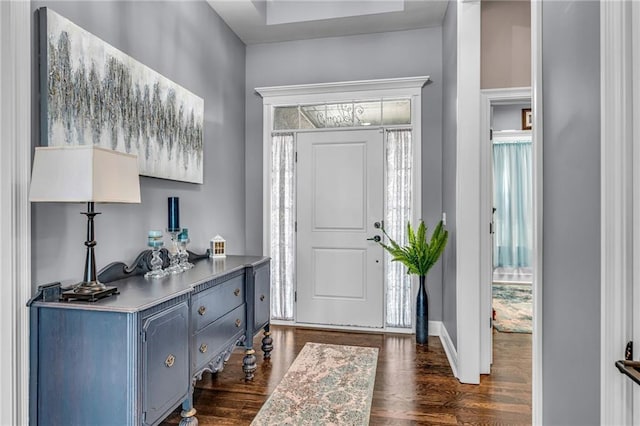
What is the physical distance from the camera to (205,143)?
3.38m

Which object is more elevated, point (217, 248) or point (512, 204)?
point (512, 204)

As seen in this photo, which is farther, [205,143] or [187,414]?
[205,143]

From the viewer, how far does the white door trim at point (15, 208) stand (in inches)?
62.2

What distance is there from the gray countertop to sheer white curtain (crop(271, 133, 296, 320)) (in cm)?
128

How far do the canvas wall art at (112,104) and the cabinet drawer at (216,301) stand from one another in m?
0.89

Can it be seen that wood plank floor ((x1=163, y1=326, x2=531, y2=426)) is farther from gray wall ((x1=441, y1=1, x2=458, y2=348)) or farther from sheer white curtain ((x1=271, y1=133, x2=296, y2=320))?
sheer white curtain ((x1=271, y1=133, x2=296, y2=320))

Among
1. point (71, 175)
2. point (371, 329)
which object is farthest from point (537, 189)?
point (371, 329)

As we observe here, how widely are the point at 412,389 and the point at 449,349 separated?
2.42 feet

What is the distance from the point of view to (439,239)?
3438 mm

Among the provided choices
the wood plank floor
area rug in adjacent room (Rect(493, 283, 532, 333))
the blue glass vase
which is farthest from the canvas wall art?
area rug in adjacent room (Rect(493, 283, 532, 333))

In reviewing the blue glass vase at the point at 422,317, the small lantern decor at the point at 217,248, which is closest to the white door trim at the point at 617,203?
the blue glass vase at the point at 422,317

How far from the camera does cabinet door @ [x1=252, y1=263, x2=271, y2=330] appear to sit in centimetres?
293

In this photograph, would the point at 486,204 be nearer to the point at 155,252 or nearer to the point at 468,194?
the point at 468,194

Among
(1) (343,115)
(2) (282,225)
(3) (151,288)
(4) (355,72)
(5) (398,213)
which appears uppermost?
(4) (355,72)
